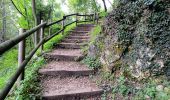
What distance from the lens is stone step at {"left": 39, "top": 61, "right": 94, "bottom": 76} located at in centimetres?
501

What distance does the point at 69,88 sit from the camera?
4.40 meters

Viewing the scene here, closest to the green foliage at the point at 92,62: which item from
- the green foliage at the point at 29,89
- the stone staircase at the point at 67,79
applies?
the stone staircase at the point at 67,79

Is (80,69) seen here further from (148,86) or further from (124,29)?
(148,86)

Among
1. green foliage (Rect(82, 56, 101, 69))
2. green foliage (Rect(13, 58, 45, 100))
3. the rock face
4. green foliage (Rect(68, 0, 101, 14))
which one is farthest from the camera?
green foliage (Rect(68, 0, 101, 14))

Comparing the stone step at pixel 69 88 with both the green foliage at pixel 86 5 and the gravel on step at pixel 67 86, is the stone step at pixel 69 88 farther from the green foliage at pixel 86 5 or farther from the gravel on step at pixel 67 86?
the green foliage at pixel 86 5

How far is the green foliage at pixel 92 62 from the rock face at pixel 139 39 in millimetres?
224

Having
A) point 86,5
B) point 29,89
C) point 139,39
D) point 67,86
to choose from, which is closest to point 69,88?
point 67,86

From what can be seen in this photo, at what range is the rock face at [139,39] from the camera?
12.8 feet

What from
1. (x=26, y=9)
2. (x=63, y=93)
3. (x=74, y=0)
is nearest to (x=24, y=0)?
(x=26, y=9)

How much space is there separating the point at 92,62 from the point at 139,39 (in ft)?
5.47

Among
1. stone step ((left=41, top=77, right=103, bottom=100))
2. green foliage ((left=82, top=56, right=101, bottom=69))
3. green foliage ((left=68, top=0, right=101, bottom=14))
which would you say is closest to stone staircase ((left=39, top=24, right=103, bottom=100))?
stone step ((left=41, top=77, right=103, bottom=100))

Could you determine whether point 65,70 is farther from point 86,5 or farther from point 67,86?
point 86,5

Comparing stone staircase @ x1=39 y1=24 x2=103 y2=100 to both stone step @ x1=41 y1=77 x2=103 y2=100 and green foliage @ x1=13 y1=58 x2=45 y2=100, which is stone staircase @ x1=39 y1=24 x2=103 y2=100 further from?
green foliage @ x1=13 y1=58 x2=45 y2=100

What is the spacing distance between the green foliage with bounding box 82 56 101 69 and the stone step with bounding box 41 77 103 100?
47 centimetres
